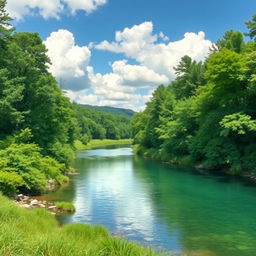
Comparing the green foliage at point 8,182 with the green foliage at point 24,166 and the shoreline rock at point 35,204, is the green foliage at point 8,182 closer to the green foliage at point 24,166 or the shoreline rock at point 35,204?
the green foliage at point 24,166

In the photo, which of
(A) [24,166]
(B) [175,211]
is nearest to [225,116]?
(B) [175,211]

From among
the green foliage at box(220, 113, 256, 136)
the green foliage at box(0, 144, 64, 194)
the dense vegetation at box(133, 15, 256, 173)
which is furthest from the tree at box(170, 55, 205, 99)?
the green foliage at box(0, 144, 64, 194)

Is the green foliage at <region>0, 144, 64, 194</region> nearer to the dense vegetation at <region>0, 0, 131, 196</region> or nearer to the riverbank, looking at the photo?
the dense vegetation at <region>0, 0, 131, 196</region>

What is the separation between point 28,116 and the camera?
123 ft

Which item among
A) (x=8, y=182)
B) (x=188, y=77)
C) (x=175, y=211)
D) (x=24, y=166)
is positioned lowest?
(x=175, y=211)

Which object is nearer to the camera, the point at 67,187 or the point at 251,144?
the point at 67,187

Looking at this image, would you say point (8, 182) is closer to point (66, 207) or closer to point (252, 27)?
point (66, 207)

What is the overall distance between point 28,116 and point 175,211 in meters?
21.0

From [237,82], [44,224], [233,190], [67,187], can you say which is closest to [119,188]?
[67,187]

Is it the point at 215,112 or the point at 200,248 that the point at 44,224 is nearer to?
the point at 200,248

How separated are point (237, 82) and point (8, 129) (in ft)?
89.0

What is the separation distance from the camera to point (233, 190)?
1209 inches

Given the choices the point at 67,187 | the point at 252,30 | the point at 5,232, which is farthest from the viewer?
the point at 252,30

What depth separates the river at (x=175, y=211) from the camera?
16734 mm
